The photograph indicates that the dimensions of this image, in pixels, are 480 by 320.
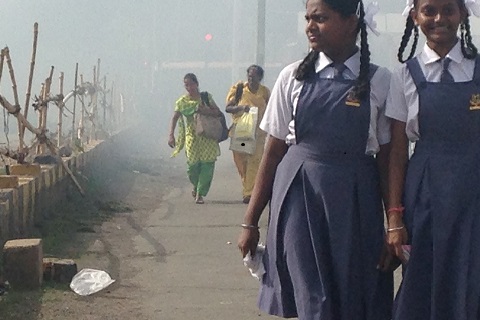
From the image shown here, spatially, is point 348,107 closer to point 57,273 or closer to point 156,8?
point 57,273

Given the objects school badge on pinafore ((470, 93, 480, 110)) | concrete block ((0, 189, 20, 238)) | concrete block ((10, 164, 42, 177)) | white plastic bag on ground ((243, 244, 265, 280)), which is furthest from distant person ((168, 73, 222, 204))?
school badge on pinafore ((470, 93, 480, 110))

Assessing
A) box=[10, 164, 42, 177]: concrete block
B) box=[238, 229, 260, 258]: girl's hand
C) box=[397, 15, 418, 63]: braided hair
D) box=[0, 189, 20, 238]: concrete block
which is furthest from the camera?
box=[10, 164, 42, 177]: concrete block

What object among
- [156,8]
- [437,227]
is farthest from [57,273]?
[156,8]

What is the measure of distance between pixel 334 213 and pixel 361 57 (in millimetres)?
653

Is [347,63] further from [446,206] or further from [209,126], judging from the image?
[209,126]

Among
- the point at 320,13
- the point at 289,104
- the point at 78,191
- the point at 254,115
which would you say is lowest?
the point at 78,191

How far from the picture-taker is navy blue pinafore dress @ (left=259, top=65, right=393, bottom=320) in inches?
150

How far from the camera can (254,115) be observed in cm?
1158

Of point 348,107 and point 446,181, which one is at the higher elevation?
point 348,107

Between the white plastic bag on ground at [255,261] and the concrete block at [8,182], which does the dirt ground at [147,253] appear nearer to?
the concrete block at [8,182]

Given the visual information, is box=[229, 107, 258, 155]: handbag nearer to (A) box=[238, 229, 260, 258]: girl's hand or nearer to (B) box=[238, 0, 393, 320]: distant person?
(A) box=[238, 229, 260, 258]: girl's hand

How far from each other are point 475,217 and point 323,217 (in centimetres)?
61

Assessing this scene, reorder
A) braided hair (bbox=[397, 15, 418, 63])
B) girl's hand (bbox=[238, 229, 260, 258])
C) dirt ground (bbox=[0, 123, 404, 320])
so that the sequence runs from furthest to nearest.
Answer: dirt ground (bbox=[0, 123, 404, 320]) → girl's hand (bbox=[238, 229, 260, 258]) → braided hair (bbox=[397, 15, 418, 63])

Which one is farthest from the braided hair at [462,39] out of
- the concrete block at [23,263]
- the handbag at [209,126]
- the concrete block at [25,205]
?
the handbag at [209,126]
